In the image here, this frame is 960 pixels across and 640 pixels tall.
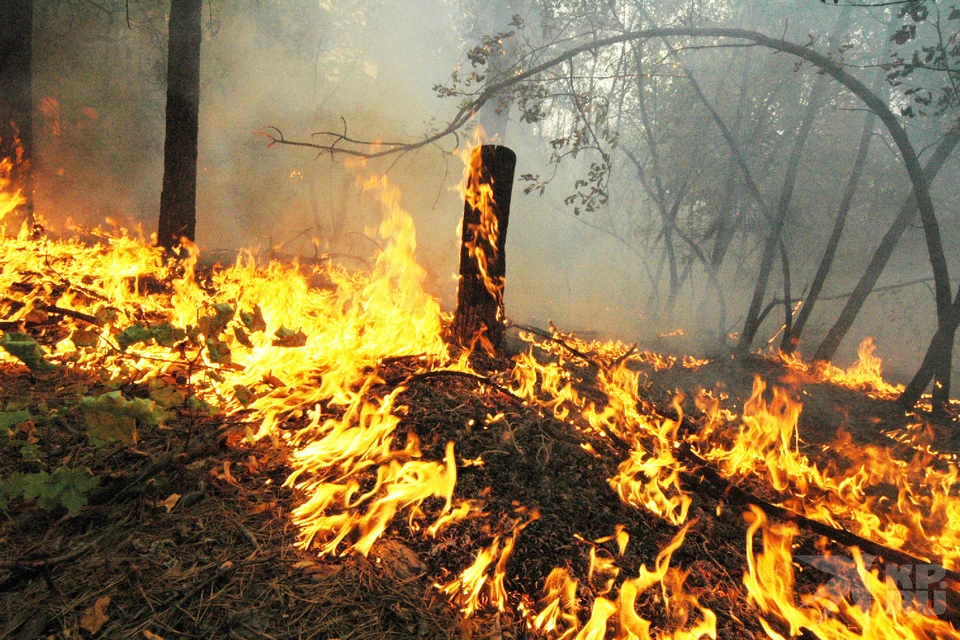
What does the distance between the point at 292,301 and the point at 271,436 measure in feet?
7.92

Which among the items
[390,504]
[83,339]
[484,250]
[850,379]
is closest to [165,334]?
[83,339]

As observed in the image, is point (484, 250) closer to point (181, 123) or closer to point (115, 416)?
point (115, 416)

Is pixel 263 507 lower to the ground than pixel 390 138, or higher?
lower

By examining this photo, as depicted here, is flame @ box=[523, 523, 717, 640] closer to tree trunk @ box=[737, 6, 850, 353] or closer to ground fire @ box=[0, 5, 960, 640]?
ground fire @ box=[0, 5, 960, 640]

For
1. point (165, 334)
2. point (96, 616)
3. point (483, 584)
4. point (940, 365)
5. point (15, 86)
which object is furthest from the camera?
point (15, 86)

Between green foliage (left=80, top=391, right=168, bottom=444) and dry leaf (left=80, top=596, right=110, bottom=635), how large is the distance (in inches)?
24.2

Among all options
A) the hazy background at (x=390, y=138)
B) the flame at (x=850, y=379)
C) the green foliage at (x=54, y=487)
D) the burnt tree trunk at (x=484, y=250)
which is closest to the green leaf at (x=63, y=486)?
the green foliage at (x=54, y=487)

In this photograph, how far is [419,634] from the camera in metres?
1.79

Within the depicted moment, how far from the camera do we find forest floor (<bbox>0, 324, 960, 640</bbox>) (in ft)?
5.65

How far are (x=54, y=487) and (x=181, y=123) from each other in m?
5.78

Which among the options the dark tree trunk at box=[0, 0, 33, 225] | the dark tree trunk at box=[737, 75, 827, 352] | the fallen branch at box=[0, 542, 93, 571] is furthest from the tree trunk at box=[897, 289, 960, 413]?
the dark tree trunk at box=[0, 0, 33, 225]

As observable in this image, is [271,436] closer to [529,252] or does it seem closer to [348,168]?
[348,168]

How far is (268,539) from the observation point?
207 centimetres
